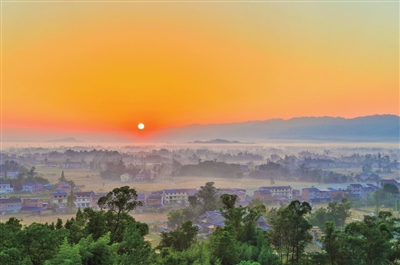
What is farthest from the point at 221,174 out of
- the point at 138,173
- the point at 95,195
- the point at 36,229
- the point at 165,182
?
the point at 36,229

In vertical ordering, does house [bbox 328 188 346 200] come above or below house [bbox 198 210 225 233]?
above

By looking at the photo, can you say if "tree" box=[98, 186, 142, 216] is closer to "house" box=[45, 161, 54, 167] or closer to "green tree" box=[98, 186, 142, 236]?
"green tree" box=[98, 186, 142, 236]

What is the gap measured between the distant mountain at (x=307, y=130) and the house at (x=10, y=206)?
54314 mm

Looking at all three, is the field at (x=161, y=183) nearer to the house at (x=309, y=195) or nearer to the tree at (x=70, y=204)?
the house at (x=309, y=195)

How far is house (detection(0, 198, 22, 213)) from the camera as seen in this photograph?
20.3m

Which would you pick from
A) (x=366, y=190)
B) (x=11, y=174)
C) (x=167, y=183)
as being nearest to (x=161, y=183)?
(x=167, y=183)

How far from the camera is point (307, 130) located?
3100 inches

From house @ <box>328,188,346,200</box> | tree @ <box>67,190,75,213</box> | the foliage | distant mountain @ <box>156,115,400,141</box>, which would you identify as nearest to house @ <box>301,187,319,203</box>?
house @ <box>328,188,346,200</box>

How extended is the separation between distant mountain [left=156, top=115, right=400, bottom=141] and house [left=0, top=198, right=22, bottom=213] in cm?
5431

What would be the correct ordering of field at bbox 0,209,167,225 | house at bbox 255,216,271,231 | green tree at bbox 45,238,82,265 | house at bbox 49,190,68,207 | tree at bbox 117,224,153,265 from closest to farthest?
green tree at bbox 45,238,82,265 → tree at bbox 117,224,153,265 → house at bbox 255,216,271,231 → field at bbox 0,209,167,225 → house at bbox 49,190,68,207

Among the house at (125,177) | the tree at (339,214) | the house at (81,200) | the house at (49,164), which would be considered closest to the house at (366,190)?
the tree at (339,214)

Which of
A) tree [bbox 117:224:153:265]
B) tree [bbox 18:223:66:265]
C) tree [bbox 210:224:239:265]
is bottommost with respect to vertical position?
tree [bbox 210:224:239:265]

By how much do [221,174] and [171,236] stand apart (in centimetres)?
2852

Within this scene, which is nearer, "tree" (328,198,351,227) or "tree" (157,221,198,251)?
"tree" (157,221,198,251)
